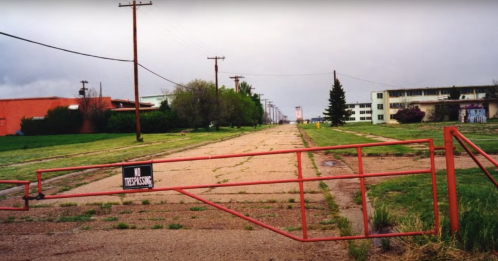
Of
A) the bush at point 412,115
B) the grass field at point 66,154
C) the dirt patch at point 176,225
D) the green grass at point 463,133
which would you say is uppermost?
the bush at point 412,115

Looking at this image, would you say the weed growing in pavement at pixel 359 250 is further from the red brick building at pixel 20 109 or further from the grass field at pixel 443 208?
the red brick building at pixel 20 109

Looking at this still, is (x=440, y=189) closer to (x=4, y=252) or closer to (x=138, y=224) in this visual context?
(x=138, y=224)

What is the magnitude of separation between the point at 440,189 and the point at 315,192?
2.61 metres

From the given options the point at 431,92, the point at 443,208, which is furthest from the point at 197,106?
the point at 431,92

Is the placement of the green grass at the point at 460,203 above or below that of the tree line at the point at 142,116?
below

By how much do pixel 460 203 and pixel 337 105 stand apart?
75333mm

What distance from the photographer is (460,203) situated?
6.36m

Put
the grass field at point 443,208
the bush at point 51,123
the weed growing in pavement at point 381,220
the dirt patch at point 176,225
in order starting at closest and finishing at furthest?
the grass field at point 443,208 → the dirt patch at point 176,225 → the weed growing in pavement at point 381,220 → the bush at point 51,123

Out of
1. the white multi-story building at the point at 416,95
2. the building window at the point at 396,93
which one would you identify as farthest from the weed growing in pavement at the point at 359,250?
the building window at the point at 396,93

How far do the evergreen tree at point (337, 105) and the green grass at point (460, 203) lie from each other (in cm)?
7045

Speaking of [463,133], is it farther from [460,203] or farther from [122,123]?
[122,123]

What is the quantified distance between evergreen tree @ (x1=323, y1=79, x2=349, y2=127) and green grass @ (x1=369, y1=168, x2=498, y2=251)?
70.4 meters

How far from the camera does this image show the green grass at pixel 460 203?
469 cm

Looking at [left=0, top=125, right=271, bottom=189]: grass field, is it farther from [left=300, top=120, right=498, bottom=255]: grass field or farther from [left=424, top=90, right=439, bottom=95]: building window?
[left=424, top=90, right=439, bottom=95]: building window
